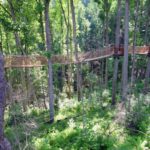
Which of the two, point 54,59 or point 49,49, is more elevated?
point 49,49

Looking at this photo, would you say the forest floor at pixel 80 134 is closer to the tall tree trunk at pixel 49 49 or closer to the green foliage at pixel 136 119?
the green foliage at pixel 136 119

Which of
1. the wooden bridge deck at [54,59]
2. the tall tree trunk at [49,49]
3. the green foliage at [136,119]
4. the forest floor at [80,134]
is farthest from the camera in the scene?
the tall tree trunk at [49,49]

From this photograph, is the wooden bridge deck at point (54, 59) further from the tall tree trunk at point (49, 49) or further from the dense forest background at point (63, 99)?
the tall tree trunk at point (49, 49)

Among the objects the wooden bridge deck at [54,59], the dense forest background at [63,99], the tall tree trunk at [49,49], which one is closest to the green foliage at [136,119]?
the dense forest background at [63,99]

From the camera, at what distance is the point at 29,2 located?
48.6 ft

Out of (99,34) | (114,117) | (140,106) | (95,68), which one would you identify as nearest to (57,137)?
(114,117)

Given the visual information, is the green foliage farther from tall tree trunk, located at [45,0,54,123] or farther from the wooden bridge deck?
tall tree trunk, located at [45,0,54,123]

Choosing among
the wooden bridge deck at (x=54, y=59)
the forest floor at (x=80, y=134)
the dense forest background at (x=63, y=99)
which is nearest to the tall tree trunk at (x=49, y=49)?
the dense forest background at (x=63, y=99)

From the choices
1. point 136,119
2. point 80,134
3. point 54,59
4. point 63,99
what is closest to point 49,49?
point 54,59

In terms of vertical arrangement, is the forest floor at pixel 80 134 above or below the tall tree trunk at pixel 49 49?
below

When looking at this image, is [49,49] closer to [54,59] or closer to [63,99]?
[54,59]

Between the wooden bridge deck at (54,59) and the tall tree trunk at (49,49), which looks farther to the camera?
the tall tree trunk at (49,49)

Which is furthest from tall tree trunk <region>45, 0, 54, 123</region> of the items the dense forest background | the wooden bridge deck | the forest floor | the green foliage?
the green foliage

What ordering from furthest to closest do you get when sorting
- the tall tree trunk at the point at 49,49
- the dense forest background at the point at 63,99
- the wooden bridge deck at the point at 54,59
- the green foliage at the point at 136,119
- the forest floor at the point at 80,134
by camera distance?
1. the tall tree trunk at the point at 49,49
2. the wooden bridge deck at the point at 54,59
3. the green foliage at the point at 136,119
4. the dense forest background at the point at 63,99
5. the forest floor at the point at 80,134
